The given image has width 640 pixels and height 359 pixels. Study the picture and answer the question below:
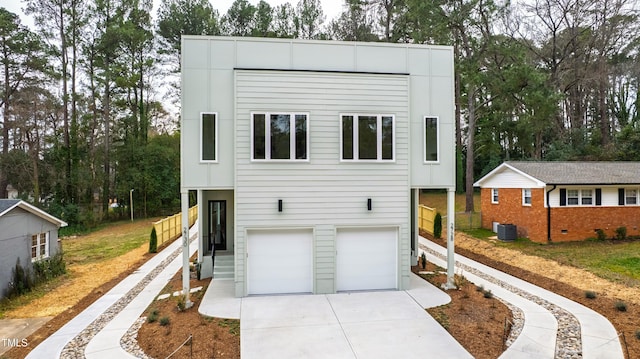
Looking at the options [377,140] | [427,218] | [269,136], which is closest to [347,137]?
[377,140]

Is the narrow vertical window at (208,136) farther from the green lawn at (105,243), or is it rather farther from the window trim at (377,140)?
the green lawn at (105,243)

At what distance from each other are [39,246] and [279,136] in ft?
30.5

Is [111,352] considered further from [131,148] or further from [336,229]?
[131,148]

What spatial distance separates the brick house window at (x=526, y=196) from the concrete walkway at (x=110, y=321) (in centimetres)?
1484

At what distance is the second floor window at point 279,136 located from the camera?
8953 millimetres

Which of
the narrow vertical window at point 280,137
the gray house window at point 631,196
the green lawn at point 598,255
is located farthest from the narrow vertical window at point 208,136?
the gray house window at point 631,196

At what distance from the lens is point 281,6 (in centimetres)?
2914

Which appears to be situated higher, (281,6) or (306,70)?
(281,6)

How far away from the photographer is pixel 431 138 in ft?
31.9

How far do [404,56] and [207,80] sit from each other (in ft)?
17.3

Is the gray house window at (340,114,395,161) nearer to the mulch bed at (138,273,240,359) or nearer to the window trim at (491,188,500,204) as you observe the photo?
the mulch bed at (138,273,240,359)

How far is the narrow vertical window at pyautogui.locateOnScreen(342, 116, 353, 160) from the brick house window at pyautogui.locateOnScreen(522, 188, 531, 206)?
1071 centimetres

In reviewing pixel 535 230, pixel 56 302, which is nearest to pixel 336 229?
pixel 56 302

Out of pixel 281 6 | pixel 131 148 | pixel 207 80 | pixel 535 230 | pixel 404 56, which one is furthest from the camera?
pixel 281 6
